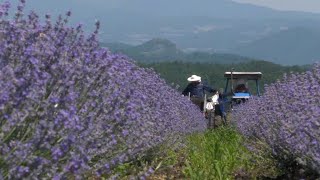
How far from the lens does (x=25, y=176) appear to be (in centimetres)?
204

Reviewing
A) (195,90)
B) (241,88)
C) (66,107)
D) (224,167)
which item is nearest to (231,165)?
(224,167)

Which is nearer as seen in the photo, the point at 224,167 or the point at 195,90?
the point at 224,167

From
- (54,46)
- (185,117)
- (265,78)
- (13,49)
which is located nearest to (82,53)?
(54,46)

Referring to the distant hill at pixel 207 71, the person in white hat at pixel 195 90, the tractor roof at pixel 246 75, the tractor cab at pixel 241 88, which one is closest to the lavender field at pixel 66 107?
the person in white hat at pixel 195 90

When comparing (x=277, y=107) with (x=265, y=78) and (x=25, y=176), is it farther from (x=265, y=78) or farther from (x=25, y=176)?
(x=265, y=78)

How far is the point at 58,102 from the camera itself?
237 centimetres

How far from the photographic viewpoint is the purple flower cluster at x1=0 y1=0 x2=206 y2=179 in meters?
2.04

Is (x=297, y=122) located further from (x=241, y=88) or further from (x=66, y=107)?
(x=241, y=88)

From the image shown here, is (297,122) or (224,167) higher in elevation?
(297,122)

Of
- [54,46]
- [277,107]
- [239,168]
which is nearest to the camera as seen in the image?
[54,46]

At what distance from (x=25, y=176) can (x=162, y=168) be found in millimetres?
3223

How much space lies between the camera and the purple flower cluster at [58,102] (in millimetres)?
2043

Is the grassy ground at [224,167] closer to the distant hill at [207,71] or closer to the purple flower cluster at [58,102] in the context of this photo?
the purple flower cluster at [58,102]

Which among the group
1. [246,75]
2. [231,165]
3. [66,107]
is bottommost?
[246,75]
